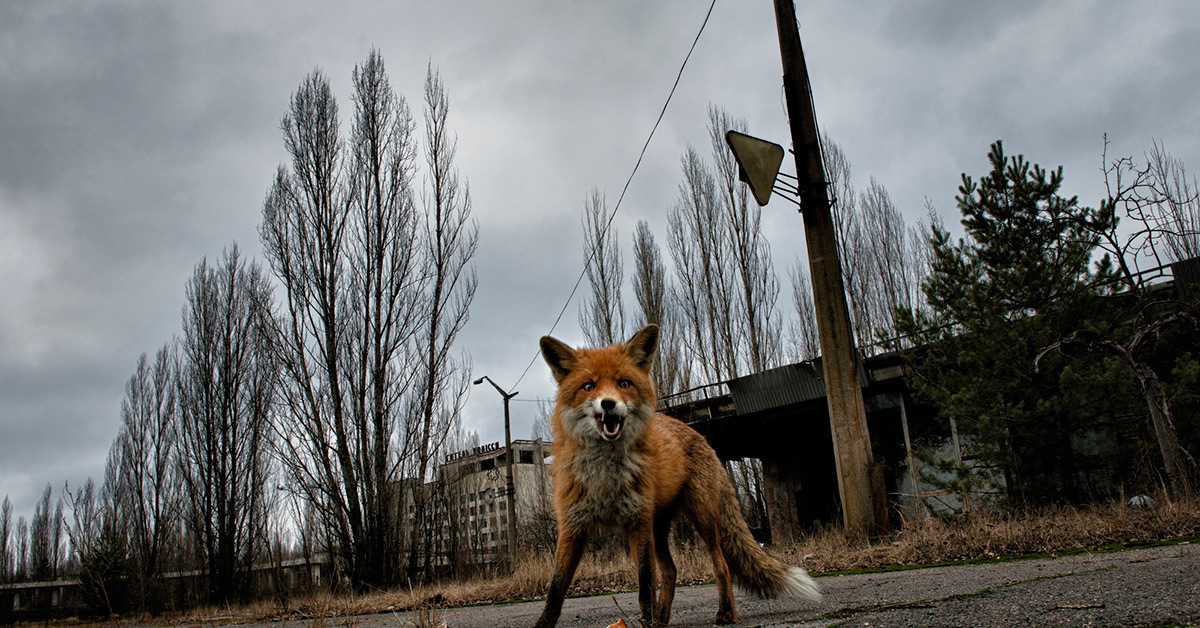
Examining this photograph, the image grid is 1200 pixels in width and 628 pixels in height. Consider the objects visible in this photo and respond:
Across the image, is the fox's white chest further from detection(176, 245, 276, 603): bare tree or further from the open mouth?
detection(176, 245, 276, 603): bare tree

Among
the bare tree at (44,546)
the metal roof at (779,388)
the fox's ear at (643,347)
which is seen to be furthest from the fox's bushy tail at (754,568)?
the bare tree at (44,546)

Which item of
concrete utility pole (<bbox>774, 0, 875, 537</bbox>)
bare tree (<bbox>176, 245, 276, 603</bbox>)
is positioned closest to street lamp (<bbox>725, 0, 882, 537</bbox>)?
concrete utility pole (<bbox>774, 0, 875, 537</bbox>)

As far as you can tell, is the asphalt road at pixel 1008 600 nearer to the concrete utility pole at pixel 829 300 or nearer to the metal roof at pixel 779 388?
A: the concrete utility pole at pixel 829 300

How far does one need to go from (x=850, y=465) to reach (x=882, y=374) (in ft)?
30.1

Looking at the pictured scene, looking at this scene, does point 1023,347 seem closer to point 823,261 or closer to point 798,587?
point 823,261

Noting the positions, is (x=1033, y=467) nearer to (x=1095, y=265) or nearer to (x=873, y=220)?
(x=1095, y=265)

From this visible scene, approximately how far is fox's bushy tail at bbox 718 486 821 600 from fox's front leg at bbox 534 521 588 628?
105cm

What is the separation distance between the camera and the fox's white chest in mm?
3240

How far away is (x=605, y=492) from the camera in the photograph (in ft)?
10.6

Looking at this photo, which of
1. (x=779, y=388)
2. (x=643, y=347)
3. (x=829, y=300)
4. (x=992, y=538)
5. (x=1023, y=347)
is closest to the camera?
(x=643, y=347)

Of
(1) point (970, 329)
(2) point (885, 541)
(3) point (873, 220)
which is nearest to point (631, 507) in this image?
(2) point (885, 541)

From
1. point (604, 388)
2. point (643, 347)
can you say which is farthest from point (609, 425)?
point (643, 347)

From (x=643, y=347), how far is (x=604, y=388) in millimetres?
535

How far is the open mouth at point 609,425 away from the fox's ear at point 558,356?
43 cm
